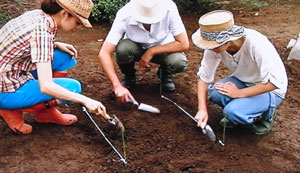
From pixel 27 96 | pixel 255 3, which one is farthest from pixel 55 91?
pixel 255 3

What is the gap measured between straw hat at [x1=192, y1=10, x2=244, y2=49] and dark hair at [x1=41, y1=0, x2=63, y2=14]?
90cm

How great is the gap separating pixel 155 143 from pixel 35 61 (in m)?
1.02

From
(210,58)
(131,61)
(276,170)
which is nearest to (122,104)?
(131,61)

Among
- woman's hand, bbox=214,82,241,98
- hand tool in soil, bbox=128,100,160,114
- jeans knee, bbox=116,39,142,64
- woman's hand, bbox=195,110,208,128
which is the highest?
jeans knee, bbox=116,39,142,64

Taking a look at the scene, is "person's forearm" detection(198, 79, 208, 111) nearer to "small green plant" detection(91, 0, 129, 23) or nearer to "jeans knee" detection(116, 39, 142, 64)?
"jeans knee" detection(116, 39, 142, 64)

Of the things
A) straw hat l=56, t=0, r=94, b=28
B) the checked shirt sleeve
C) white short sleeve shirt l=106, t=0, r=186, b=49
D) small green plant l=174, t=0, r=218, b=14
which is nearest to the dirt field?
white short sleeve shirt l=106, t=0, r=186, b=49

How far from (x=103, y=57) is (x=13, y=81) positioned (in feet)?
2.22

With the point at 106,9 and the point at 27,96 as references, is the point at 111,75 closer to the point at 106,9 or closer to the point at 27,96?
the point at 27,96

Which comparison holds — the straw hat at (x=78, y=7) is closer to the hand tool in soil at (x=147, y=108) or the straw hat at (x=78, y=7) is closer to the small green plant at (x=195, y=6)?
the hand tool in soil at (x=147, y=108)

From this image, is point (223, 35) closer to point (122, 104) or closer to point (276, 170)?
point (276, 170)

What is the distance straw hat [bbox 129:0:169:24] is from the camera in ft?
9.90

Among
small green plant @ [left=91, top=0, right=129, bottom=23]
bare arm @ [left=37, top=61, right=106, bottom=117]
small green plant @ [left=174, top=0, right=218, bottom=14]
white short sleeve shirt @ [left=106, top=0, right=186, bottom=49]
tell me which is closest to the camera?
bare arm @ [left=37, top=61, right=106, bottom=117]

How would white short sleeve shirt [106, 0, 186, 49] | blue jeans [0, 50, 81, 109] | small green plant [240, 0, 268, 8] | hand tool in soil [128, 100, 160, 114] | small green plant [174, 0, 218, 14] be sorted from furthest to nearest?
small green plant [240, 0, 268, 8] < small green plant [174, 0, 218, 14] < hand tool in soil [128, 100, 160, 114] < white short sleeve shirt [106, 0, 186, 49] < blue jeans [0, 50, 81, 109]

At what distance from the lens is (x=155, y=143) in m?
2.99
